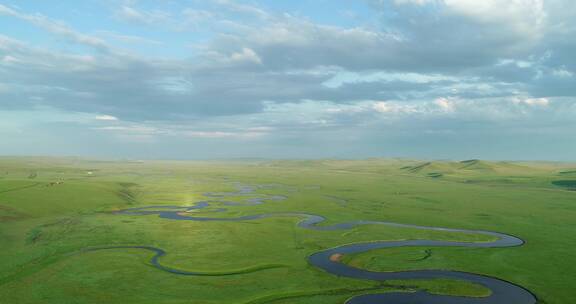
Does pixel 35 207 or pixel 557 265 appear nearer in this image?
pixel 557 265

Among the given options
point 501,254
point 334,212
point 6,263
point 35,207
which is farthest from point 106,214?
point 501,254

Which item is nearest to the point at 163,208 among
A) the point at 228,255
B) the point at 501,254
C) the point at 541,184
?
the point at 228,255

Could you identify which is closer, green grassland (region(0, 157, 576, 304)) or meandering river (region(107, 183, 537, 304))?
meandering river (region(107, 183, 537, 304))

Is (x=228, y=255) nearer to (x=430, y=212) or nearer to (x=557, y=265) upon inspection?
(x=557, y=265)

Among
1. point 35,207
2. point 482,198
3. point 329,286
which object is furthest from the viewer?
point 482,198

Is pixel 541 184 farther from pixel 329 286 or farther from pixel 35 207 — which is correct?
pixel 35 207

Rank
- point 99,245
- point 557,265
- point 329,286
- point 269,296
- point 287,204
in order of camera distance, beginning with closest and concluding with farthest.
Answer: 1. point 269,296
2. point 329,286
3. point 557,265
4. point 99,245
5. point 287,204

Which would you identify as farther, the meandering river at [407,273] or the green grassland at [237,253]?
the green grassland at [237,253]

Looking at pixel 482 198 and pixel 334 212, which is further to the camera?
pixel 482 198

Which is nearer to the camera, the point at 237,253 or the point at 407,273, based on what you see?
the point at 407,273
